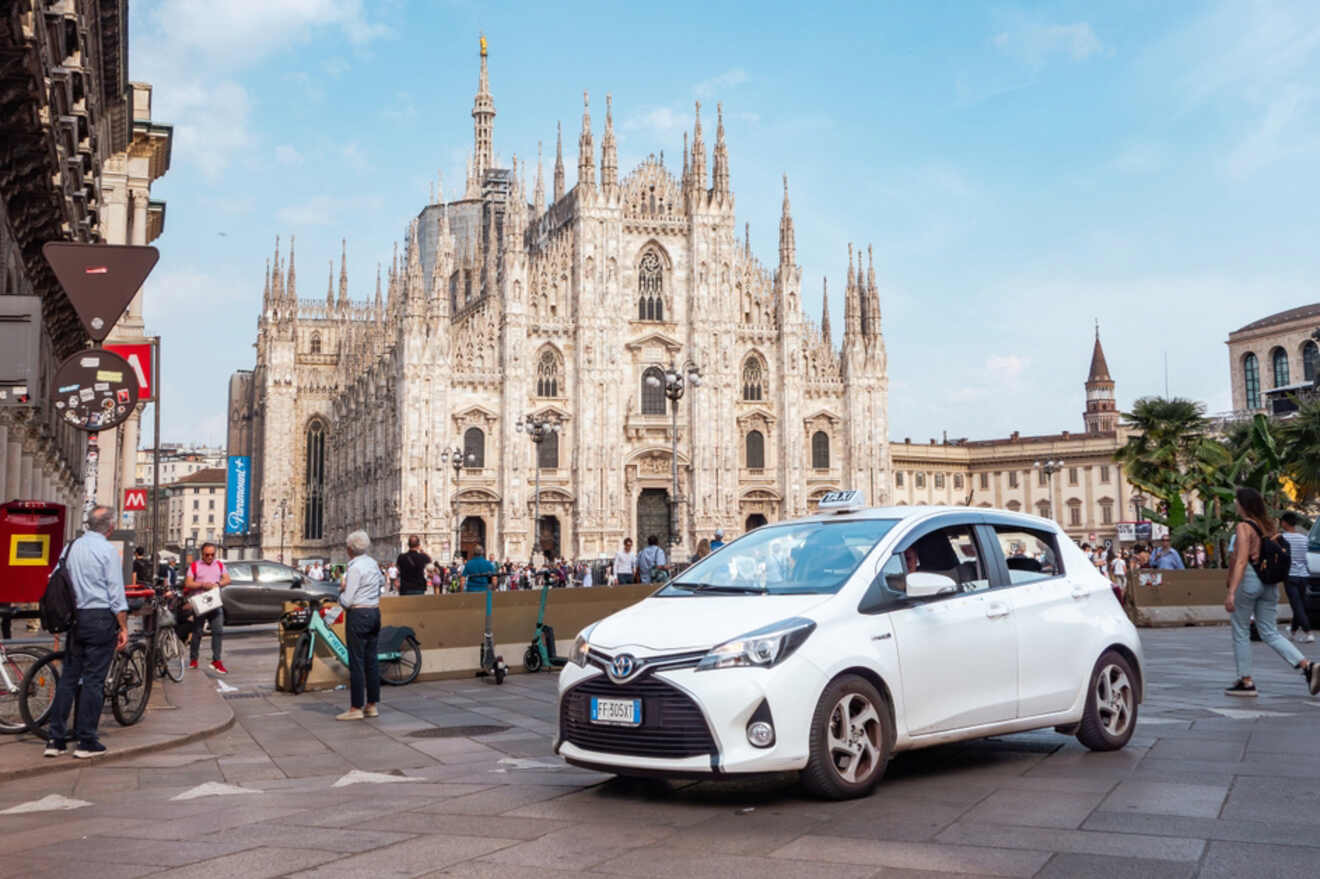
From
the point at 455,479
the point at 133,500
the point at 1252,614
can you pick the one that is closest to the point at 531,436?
the point at 455,479

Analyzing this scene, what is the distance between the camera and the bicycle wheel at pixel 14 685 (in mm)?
8992

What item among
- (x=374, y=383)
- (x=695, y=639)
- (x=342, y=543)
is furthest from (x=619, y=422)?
(x=695, y=639)

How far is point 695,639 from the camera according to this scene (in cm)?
585

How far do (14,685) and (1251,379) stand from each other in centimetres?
9087

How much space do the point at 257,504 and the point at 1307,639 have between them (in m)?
79.5

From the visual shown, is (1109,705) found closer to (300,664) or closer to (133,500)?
(300,664)

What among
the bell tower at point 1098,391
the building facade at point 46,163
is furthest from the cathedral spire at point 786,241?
the bell tower at point 1098,391

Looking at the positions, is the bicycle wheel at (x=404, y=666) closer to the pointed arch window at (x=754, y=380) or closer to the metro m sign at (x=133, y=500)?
the metro m sign at (x=133, y=500)

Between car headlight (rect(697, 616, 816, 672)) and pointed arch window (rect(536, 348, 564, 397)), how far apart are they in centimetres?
4511

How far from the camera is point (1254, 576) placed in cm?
992

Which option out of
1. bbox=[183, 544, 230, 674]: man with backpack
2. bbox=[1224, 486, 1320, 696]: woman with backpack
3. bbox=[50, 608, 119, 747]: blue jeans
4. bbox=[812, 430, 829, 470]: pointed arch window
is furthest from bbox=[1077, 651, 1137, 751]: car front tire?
bbox=[812, 430, 829, 470]: pointed arch window

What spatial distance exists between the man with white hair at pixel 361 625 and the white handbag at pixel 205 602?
18.4ft

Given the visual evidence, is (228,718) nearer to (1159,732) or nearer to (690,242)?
(1159,732)

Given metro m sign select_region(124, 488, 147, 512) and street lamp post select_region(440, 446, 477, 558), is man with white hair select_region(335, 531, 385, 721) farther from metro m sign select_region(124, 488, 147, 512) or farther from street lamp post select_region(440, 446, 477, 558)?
street lamp post select_region(440, 446, 477, 558)
